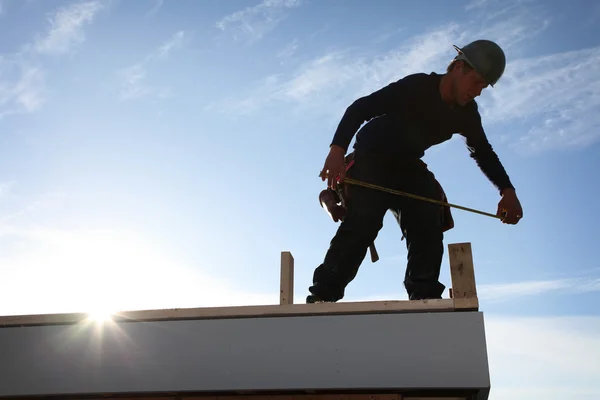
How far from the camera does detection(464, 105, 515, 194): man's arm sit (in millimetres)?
4516

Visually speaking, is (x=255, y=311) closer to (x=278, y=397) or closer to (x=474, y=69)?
(x=278, y=397)

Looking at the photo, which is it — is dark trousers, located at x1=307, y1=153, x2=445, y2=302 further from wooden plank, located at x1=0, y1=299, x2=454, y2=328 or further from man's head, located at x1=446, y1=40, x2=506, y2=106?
man's head, located at x1=446, y1=40, x2=506, y2=106

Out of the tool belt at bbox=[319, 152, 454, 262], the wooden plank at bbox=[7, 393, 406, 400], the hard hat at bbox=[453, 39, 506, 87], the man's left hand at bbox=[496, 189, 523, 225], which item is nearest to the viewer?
the wooden plank at bbox=[7, 393, 406, 400]

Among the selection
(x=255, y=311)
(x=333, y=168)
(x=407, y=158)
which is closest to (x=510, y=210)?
(x=407, y=158)

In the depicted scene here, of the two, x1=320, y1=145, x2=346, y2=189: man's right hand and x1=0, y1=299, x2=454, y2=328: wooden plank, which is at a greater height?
x1=320, y1=145, x2=346, y2=189: man's right hand

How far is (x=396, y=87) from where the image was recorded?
4246 mm

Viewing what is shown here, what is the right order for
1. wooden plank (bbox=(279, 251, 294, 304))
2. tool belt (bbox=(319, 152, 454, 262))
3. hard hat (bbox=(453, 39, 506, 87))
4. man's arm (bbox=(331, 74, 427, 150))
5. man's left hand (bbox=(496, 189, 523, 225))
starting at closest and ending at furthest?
wooden plank (bbox=(279, 251, 294, 304)) < hard hat (bbox=(453, 39, 506, 87)) < man's arm (bbox=(331, 74, 427, 150)) < tool belt (bbox=(319, 152, 454, 262)) < man's left hand (bbox=(496, 189, 523, 225))

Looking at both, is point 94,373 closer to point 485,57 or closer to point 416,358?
point 416,358

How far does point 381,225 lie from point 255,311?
1.12 metres

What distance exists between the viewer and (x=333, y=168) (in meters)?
3.97

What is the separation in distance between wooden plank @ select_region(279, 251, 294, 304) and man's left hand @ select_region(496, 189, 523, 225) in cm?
154

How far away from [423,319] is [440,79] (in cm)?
170

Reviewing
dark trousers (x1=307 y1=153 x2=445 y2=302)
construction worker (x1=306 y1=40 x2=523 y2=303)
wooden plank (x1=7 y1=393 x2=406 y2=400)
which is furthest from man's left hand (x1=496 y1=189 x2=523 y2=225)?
wooden plank (x1=7 y1=393 x2=406 y2=400)

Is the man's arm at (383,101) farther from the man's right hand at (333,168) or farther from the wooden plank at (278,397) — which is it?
the wooden plank at (278,397)
